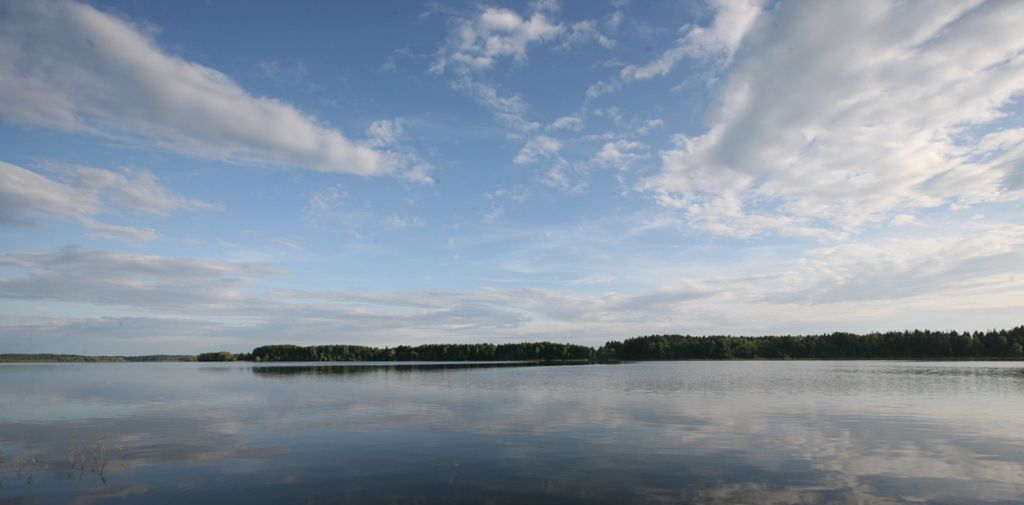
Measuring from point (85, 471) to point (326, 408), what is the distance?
87.9ft

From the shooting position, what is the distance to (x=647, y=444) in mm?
30344

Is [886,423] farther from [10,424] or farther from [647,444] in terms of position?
[10,424]

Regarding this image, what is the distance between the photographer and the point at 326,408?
51.7m

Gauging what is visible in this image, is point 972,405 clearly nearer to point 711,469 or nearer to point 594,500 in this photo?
point 711,469

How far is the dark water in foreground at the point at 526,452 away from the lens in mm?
21016

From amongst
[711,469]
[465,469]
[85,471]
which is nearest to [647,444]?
[711,469]

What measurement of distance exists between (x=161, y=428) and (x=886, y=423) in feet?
161

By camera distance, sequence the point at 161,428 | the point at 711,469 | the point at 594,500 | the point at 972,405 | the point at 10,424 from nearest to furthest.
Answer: the point at 594,500
the point at 711,469
the point at 161,428
the point at 10,424
the point at 972,405

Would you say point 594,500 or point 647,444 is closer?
point 594,500

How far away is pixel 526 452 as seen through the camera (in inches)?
1126

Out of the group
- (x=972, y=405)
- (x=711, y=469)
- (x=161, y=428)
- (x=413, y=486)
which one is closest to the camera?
(x=413, y=486)

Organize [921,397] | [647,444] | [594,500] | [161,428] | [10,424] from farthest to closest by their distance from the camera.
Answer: [921,397], [10,424], [161,428], [647,444], [594,500]

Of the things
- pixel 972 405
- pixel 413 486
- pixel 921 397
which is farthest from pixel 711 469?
pixel 921 397

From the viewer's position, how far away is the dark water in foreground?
2102cm
